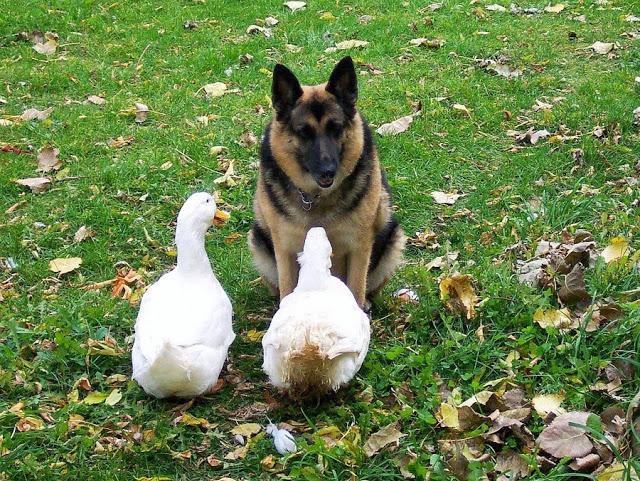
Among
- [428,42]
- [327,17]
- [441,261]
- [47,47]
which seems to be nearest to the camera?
[441,261]

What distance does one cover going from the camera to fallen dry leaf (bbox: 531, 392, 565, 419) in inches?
113

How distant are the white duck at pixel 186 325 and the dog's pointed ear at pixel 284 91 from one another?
0.69 metres

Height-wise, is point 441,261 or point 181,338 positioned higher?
point 181,338

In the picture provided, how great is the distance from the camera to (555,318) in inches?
133

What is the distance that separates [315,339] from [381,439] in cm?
51

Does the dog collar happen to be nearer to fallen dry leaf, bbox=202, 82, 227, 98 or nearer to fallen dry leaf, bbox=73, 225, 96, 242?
fallen dry leaf, bbox=73, 225, 96, 242

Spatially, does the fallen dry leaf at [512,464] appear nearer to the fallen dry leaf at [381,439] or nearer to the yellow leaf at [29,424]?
the fallen dry leaf at [381,439]

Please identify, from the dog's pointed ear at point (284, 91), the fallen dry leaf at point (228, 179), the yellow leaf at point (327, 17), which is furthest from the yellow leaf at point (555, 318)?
the yellow leaf at point (327, 17)

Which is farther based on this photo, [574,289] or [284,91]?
[284,91]

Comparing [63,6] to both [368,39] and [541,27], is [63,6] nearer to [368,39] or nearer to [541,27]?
[368,39]

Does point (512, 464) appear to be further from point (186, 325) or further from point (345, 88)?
point (345, 88)

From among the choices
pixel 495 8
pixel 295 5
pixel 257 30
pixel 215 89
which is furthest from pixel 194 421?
pixel 495 8

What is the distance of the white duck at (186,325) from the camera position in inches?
123

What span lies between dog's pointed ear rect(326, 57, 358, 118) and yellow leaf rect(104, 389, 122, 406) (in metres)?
1.93
